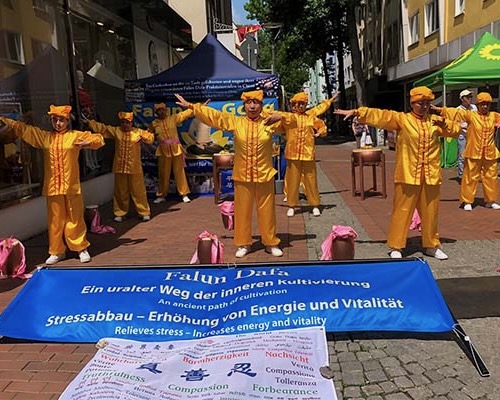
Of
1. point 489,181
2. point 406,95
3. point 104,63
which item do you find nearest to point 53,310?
point 489,181

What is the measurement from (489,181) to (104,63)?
25.8 feet

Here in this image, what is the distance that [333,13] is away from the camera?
92.5 ft

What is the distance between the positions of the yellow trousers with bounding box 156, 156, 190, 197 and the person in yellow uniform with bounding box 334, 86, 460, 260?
512cm

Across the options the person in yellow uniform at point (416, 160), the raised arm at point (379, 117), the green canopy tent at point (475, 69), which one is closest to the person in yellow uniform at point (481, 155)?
the green canopy tent at point (475, 69)

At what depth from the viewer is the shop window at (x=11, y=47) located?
7697mm

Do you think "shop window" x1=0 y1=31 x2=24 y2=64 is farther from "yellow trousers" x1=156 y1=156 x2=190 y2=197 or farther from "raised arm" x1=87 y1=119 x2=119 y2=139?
"yellow trousers" x1=156 y1=156 x2=190 y2=197

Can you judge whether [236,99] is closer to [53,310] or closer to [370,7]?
[53,310]

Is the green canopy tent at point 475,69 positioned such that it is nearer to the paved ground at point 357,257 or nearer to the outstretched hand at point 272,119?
the paved ground at point 357,257

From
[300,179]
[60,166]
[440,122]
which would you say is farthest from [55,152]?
[440,122]

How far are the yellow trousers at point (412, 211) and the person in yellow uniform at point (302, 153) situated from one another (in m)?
2.75

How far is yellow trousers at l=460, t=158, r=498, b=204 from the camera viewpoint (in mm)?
8523

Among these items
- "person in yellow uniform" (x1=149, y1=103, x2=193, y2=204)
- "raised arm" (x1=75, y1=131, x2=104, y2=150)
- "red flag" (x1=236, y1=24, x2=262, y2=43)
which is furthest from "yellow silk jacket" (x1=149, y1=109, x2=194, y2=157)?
"red flag" (x1=236, y1=24, x2=262, y2=43)

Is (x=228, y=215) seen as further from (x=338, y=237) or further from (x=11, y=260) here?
(x=11, y=260)

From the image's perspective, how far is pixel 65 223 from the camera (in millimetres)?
6277
